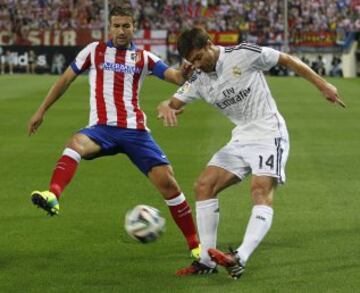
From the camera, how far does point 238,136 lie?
8.11 m

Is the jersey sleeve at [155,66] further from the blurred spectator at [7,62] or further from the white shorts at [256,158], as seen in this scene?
the blurred spectator at [7,62]

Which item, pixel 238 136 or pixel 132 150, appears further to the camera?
pixel 132 150

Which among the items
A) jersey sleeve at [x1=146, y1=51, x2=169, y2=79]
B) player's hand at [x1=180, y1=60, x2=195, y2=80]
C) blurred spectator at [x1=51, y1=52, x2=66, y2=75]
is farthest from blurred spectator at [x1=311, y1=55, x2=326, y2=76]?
player's hand at [x1=180, y1=60, x2=195, y2=80]

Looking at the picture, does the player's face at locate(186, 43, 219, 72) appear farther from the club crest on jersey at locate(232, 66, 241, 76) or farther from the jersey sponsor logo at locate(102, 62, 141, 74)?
the jersey sponsor logo at locate(102, 62, 141, 74)

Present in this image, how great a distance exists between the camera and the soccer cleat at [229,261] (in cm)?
736

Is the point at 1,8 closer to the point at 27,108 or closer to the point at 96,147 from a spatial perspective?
the point at 27,108

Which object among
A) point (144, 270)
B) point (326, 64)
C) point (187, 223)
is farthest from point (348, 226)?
point (326, 64)

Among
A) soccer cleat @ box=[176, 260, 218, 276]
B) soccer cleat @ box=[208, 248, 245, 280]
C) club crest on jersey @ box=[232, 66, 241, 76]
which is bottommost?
soccer cleat @ box=[176, 260, 218, 276]

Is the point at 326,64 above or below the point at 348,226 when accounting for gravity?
below

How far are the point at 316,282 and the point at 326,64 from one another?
154 ft

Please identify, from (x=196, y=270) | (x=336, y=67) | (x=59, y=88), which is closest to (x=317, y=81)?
(x=196, y=270)

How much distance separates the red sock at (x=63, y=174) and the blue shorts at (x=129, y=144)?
32 centimetres

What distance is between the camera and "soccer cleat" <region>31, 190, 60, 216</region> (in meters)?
7.85

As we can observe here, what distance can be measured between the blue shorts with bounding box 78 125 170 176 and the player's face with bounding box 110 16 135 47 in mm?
803
